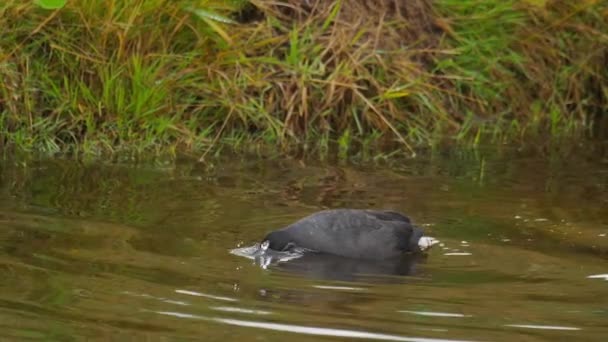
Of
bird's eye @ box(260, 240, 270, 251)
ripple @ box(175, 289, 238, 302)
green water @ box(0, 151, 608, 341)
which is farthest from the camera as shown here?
bird's eye @ box(260, 240, 270, 251)

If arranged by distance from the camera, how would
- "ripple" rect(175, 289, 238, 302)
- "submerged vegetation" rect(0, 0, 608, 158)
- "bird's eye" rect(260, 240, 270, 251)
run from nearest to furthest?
"ripple" rect(175, 289, 238, 302)
"bird's eye" rect(260, 240, 270, 251)
"submerged vegetation" rect(0, 0, 608, 158)

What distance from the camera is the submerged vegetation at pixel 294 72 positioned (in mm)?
8250

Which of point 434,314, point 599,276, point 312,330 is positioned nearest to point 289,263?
point 434,314

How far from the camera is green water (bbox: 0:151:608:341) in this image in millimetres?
4922

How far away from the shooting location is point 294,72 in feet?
28.4

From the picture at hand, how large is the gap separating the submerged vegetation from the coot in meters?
2.35

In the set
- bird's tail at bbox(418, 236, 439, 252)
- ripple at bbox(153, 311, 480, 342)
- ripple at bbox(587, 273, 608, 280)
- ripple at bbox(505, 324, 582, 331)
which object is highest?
bird's tail at bbox(418, 236, 439, 252)

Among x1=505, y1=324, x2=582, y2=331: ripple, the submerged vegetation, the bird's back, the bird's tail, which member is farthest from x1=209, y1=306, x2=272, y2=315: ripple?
the submerged vegetation

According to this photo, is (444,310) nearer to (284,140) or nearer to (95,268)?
(95,268)

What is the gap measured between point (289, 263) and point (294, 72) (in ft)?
9.39

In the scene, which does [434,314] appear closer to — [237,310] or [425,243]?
[237,310]

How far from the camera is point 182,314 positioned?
4.99m

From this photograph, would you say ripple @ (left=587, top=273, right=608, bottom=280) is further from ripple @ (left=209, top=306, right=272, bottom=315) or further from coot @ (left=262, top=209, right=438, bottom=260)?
ripple @ (left=209, top=306, right=272, bottom=315)

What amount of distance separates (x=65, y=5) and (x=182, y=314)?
3.61m
